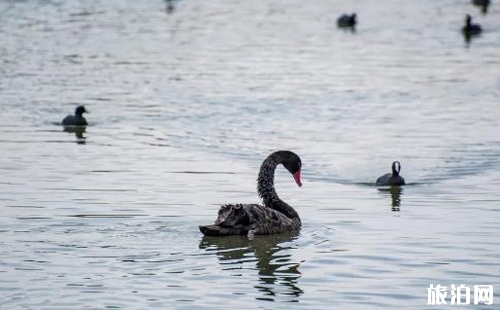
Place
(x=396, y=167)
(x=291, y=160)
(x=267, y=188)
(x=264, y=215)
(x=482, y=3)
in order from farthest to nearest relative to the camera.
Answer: (x=482, y=3) → (x=396, y=167) → (x=291, y=160) → (x=267, y=188) → (x=264, y=215)

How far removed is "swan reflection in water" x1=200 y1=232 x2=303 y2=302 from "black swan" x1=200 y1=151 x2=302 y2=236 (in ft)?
0.47

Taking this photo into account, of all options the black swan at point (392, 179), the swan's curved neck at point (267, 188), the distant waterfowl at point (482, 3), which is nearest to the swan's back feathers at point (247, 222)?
the swan's curved neck at point (267, 188)

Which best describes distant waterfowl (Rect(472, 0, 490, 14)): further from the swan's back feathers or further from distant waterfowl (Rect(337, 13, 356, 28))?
the swan's back feathers

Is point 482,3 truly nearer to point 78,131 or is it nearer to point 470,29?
point 470,29

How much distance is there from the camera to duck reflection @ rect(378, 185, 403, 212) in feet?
69.8

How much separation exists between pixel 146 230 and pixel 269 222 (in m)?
1.72

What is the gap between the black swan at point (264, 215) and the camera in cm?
1820

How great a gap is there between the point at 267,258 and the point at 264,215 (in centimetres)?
125

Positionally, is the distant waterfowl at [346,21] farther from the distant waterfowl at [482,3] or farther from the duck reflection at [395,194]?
the duck reflection at [395,194]

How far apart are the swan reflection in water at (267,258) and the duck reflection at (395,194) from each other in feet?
9.31

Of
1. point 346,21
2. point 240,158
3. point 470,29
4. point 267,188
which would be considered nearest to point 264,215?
point 267,188

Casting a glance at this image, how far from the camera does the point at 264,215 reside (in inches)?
739

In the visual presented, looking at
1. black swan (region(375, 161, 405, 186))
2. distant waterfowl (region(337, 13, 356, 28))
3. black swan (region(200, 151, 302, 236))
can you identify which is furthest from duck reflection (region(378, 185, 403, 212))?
distant waterfowl (region(337, 13, 356, 28))

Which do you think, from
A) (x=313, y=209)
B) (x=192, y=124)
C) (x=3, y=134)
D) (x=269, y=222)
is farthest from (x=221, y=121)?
(x=269, y=222)
